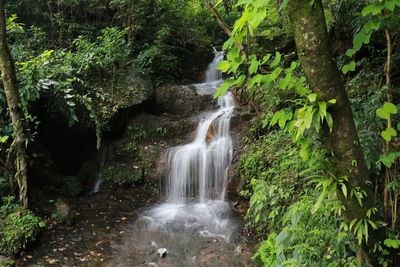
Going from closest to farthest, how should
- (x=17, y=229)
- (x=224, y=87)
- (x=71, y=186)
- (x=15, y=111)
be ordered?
(x=224, y=87) → (x=17, y=229) → (x=15, y=111) → (x=71, y=186)

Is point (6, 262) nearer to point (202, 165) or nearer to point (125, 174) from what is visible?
point (125, 174)

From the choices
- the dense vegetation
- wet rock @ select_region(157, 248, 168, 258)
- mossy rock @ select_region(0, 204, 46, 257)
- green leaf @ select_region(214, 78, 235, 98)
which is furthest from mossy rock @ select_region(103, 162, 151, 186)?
green leaf @ select_region(214, 78, 235, 98)

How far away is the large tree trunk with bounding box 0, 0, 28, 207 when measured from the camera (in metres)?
5.46

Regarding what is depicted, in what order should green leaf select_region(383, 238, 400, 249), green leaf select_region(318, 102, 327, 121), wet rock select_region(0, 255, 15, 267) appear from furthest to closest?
wet rock select_region(0, 255, 15, 267)
green leaf select_region(383, 238, 400, 249)
green leaf select_region(318, 102, 327, 121)

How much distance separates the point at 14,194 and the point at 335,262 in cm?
525

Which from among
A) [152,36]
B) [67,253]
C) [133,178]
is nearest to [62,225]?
[67,253]

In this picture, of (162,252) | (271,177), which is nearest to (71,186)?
(162,252)

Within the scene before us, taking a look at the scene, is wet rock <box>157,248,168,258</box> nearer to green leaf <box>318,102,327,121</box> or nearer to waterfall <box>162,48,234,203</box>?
waterfall <box>162,48,234,203</box>

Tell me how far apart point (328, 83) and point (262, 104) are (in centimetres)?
511

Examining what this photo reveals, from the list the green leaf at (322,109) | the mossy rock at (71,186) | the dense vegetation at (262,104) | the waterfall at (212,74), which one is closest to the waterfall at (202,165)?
the dense vegetation at (262,104)

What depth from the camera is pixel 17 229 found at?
5090mm

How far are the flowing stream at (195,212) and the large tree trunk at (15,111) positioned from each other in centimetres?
204

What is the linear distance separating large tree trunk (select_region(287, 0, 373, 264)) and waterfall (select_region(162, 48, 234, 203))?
16.4 feet

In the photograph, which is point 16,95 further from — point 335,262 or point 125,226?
point 335,262
